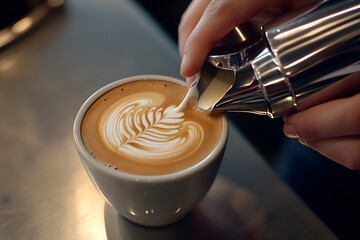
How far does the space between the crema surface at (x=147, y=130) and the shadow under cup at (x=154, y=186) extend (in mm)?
15

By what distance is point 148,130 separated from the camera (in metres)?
0.51

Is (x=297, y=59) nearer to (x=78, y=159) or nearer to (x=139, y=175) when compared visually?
(x=139, y=175)

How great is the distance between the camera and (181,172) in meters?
0.43

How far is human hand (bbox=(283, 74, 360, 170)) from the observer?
0.46 m

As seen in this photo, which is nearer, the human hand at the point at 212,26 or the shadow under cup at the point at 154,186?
the shadow under cup at the point at 154,186

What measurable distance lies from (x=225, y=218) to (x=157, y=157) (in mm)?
142

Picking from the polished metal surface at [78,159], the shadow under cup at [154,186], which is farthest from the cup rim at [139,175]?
the polished metal surface at [78,159]

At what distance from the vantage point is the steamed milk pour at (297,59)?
1.44 feet

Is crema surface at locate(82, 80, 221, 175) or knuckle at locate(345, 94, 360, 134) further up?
crema surface at locate(82, 80, 221, 175)

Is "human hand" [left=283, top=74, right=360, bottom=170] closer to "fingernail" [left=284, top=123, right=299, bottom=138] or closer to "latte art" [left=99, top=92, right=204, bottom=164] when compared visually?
"fingernail" [left=284, top=123, right=299, bottom=138]

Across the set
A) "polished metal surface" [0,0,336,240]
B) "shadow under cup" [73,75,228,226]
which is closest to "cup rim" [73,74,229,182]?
"shadow under cup" [73,75,228,226]

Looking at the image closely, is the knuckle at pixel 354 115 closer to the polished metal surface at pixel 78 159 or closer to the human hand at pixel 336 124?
the human hand at pixel 336 124

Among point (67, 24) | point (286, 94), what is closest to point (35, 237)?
point (286, 94)

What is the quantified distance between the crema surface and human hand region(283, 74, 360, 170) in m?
0.10
